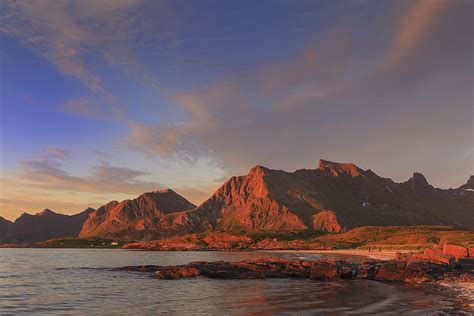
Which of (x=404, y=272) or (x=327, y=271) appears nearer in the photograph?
(x=404, y=272)

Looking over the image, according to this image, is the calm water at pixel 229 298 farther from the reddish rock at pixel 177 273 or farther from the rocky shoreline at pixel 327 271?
the reddish rock at pixel 177 273

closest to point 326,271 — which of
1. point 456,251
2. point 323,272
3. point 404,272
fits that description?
point 323,272

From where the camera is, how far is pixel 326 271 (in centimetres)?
6012

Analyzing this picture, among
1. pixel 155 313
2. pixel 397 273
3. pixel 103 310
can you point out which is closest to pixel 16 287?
pixel 103 310

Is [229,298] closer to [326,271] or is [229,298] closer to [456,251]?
[326,271]

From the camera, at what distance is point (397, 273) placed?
5816 centimetres

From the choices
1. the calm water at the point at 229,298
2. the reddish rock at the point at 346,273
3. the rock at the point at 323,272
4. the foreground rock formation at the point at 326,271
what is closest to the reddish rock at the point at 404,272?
the foreground rock formation at the point at 326,271

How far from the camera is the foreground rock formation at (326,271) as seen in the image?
5706 cm

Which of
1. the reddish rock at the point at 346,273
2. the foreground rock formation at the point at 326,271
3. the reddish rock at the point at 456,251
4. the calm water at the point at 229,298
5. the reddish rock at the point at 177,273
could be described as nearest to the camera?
the calm water at the point at 229,298

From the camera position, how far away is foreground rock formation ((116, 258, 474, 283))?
5706 centimetres

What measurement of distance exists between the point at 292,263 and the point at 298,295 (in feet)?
84.1

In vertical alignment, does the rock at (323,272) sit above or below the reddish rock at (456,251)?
below

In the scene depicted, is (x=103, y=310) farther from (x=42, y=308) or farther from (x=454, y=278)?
(x=454, y=278)

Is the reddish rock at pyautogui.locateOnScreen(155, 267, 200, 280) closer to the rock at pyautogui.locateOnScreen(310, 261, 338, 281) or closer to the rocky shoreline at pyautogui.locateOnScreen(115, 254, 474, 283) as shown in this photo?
the rocky shoreline at pyautogui.locateOnScreen(115, 254, 474, 283)
